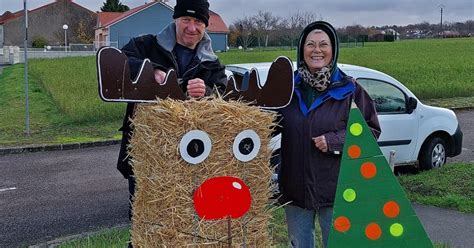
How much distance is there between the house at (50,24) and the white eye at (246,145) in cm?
7552

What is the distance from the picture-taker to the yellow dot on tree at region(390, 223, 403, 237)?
9.28 feet

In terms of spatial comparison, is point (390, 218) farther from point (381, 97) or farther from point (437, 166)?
point (437, 166)

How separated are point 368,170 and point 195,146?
87cm

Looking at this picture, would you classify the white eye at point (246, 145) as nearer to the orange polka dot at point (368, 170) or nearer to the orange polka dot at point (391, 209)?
the orange polka dot at point (368, 170)

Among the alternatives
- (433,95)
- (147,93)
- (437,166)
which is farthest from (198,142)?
(433,95)

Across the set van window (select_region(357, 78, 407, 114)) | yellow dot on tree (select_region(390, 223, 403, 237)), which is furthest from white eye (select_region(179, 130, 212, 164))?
van window (select_region(357, 78, 407, 114))

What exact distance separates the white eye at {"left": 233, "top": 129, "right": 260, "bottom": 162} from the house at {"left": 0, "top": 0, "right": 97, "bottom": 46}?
7552 cm

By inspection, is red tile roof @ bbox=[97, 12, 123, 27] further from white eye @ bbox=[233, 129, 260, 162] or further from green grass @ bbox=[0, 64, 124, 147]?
white eye @ bbox=[233, 129, 260, 162]

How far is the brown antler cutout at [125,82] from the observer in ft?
8.27

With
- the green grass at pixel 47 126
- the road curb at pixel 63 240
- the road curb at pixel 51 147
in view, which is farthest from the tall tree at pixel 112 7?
the road curb at pixel 63 240

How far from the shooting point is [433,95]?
693 inches

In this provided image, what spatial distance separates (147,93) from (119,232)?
3.00 metres

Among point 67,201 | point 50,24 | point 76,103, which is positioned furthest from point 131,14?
point 67,201

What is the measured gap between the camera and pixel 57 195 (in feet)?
23.9
